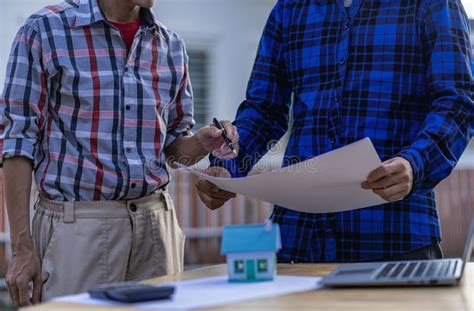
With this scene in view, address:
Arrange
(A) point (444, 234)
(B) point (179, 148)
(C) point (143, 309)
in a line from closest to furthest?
1. (C) point (143, 309)
2. (B) point (179, 148)
3. (A) point (444, 234)

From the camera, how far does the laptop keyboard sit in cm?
170

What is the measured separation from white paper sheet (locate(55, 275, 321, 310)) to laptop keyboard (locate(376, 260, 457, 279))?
153 millimetres

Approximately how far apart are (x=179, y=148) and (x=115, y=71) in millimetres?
398

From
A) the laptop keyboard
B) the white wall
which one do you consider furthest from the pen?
the white wall

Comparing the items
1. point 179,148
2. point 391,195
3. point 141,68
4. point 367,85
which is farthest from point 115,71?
point 391,195

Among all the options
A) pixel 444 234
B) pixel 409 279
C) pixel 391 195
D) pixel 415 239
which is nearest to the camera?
pixel 409 279

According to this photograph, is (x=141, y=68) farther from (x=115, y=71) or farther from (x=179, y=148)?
(x=179, y=148)

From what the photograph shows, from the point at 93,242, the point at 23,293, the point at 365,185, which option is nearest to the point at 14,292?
the point at 23,293

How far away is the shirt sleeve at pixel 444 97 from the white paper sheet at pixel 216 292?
498 mm

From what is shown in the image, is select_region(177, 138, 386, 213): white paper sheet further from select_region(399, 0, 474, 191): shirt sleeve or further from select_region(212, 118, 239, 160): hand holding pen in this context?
select_region(212, 118, 239, 160): hand holding pen

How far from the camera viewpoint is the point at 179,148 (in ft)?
9.60

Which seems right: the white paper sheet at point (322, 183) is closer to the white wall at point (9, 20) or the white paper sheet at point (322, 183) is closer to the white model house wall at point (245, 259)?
the white model house wall at point (245, 259)

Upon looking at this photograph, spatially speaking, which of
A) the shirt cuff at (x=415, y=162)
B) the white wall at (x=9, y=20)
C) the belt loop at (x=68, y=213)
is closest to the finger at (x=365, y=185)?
the shirt cuff at (x=415, y=162)

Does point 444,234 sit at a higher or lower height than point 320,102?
lower
